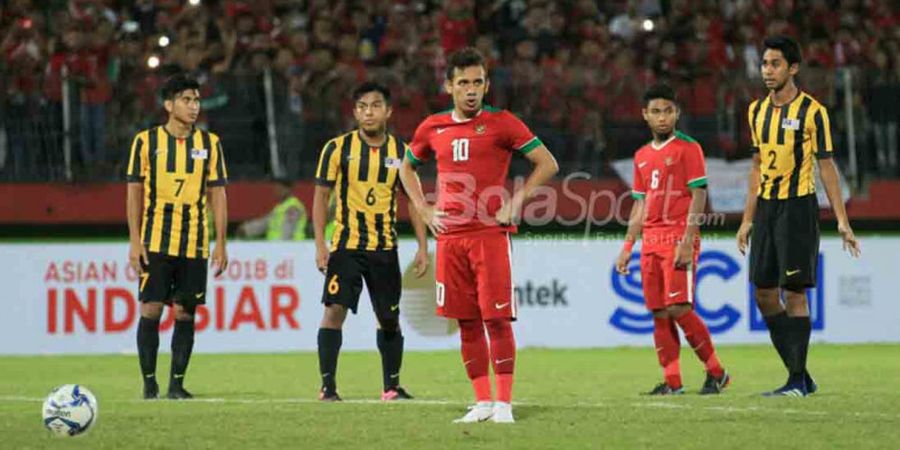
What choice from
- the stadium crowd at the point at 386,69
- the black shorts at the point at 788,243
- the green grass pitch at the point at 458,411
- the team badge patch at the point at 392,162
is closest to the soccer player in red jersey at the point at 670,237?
the green grass pitch at the point at 458,411

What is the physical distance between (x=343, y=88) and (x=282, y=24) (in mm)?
2565

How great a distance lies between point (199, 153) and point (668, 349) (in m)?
3.67

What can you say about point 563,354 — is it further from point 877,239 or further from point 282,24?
point 282,24

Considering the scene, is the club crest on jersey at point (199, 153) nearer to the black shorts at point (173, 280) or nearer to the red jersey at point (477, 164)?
the black shorts at point (173, 280)

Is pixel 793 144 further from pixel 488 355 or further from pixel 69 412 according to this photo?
pixel 69 412

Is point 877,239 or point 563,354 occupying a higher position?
point 877,239

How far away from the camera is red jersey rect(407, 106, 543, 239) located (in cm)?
870

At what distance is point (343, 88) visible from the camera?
18.7 meters

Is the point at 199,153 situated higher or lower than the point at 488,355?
higher

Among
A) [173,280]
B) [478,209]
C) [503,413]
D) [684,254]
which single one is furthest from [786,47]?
[173,280]

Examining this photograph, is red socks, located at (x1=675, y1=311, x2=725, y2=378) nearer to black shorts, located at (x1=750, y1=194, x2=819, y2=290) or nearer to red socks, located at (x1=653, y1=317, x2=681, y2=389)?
red socks, located at (x1=653, y1=317, x2=681, y2=389)

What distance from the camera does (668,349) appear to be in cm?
1126

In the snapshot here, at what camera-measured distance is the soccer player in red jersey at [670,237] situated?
11.1 metres

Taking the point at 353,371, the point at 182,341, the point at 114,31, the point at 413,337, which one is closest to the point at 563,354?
the point at 413,337
